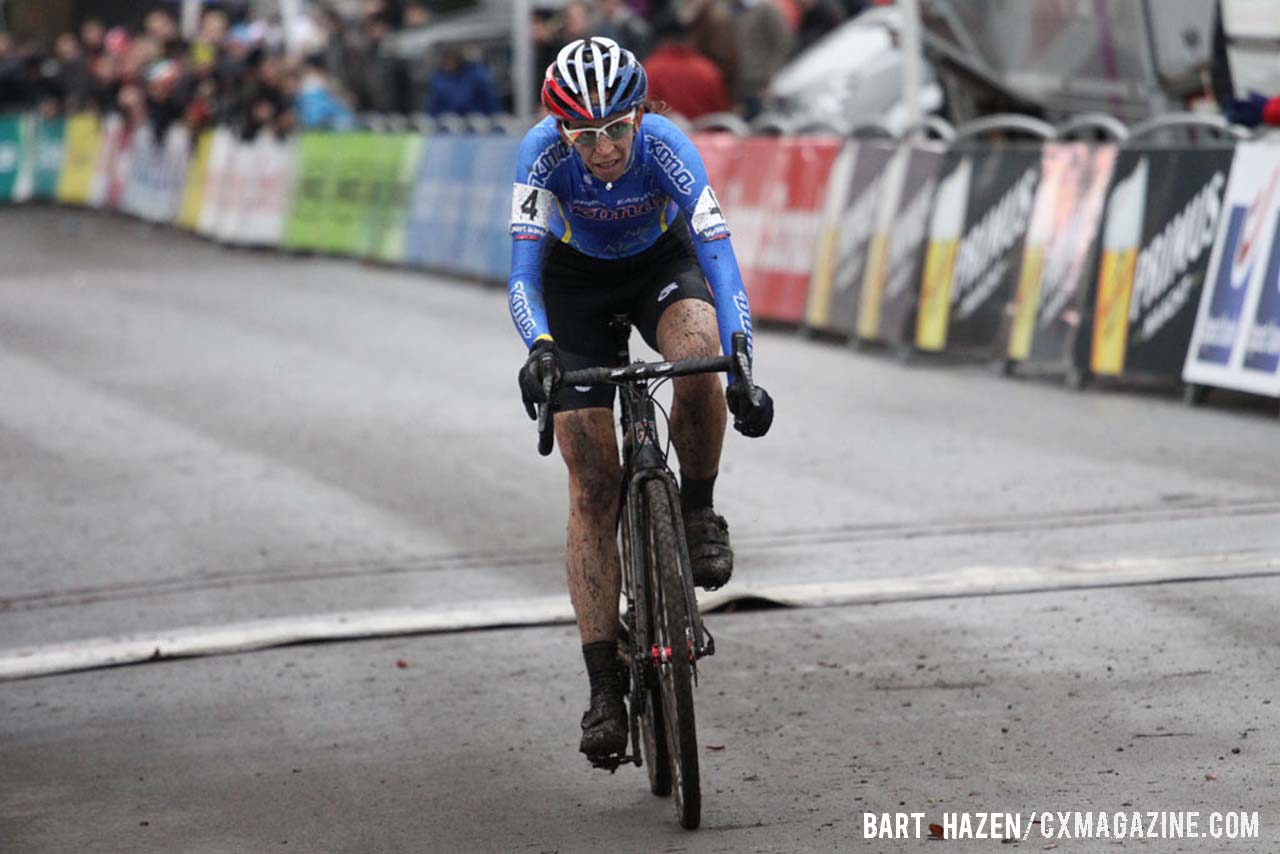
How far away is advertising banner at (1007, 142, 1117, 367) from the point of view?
531 inches

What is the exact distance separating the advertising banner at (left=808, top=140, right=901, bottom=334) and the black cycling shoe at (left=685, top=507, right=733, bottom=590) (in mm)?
9450

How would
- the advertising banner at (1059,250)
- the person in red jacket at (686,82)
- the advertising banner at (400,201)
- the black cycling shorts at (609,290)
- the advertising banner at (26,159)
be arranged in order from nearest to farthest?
1. the black cycling shorts at (609,290)
2. the advertising banner at (1059,250)
3. the person in red jacket at (686,82)
4. the advertising banner at (400,201)
5. the advertising banner at (26,159)

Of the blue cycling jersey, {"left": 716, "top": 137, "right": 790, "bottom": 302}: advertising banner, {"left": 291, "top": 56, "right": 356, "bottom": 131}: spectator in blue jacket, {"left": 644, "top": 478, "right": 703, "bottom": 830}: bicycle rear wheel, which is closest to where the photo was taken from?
{"left": 644, "top": 478, "right": 703, "bottom": 830}: bicycle rear wheel

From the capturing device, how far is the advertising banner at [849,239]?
15.8 metres

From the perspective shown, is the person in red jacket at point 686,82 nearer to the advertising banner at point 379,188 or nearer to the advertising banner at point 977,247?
the advertising banner at point 379,188

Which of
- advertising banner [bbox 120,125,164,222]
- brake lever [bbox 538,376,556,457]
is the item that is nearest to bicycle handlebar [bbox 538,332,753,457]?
brake lever [bbox 538,376,556,457]

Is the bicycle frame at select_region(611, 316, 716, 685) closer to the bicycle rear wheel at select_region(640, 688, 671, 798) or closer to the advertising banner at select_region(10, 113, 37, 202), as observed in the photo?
the bicycle rear wheel at select_region(640, 688, 671, 798)

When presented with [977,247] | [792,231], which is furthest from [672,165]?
[792,231]

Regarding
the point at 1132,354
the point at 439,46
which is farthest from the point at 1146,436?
the point at 439,46

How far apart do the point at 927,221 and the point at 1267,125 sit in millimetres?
3104

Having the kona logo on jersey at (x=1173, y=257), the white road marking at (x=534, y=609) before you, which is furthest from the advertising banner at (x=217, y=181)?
the white road marking at (x=534, y=609)

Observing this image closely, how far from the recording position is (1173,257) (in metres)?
12.8

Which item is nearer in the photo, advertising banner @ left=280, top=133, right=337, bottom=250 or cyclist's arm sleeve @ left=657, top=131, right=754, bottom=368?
cyclist's arm sleeve @ left=657, top=131, right=754, bottom=368

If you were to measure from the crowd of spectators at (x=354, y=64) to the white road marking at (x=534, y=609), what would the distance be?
12327 millimetres
